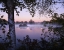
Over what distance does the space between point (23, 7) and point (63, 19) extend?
2660 mm

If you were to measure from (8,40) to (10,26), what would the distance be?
2.96 ft

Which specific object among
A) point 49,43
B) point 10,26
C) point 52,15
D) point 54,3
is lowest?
point 49,43

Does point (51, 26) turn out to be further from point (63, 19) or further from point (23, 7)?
point (23, 7)

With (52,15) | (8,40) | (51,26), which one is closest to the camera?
(8,40)

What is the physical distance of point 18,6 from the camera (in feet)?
31.9

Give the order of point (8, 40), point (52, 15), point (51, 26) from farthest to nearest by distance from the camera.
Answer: point (51, 26) < point (52, 15) < point (8, 40)

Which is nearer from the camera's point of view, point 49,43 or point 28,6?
point 28,6

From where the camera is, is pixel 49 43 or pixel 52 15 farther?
pixel 49 43

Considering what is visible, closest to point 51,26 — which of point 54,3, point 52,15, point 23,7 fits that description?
point 52,15

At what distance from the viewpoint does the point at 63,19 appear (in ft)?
31.2

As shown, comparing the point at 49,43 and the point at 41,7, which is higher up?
the point at 41,7

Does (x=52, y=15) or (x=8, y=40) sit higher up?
(x=52, y=15)

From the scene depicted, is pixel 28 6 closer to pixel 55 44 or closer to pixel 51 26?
A: pixel 51 26

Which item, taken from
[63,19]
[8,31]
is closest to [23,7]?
[8,31]
